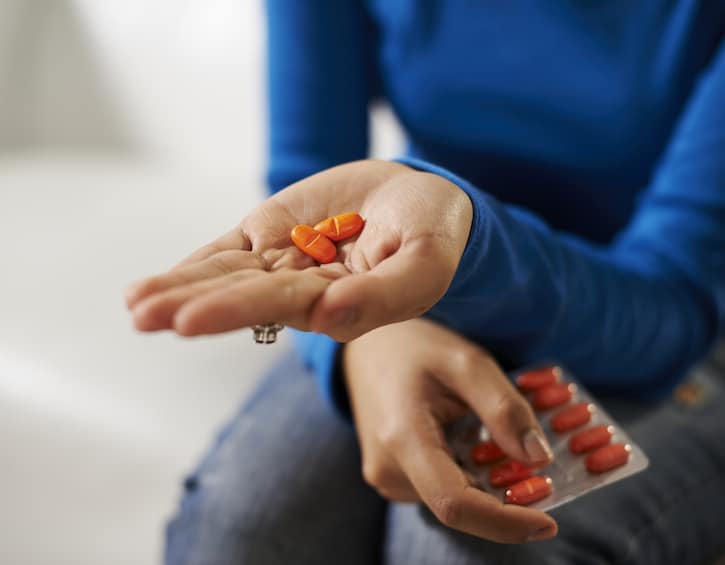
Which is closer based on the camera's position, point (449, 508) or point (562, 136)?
point (449, 508)

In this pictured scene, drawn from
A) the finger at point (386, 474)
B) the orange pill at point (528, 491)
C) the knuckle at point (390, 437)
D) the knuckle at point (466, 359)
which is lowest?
the finger at point (386, 474)

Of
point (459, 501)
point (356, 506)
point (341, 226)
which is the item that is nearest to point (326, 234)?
point (341, 226)

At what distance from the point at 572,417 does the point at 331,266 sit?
0.50ft

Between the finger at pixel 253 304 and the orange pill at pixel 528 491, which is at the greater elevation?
the finger at pixel 253 304

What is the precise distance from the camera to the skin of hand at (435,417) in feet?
0.95

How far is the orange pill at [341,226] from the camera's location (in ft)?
0.85

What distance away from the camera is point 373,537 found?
1.43 feet

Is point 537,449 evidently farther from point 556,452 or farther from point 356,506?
point 356,506

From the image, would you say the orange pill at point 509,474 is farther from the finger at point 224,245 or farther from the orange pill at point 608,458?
the finger at point 224,245

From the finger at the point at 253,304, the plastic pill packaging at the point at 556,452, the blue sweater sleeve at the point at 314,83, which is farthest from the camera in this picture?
the blue sweater sleeve at the point at 314,83

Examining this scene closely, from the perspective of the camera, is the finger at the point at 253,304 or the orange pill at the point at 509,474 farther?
the orange pill at the point at 509,474

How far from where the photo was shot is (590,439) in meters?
0.32

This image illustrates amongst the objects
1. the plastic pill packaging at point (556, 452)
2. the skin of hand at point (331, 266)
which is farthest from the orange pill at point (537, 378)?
the skin of hand at point (331, 266)

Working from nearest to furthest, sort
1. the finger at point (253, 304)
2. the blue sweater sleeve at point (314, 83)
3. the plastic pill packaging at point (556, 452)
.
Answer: the finger at point (253, 304) < the plastic pill packaging at point (556, 452) < the blue sweater sleeve at point (314, 83)
